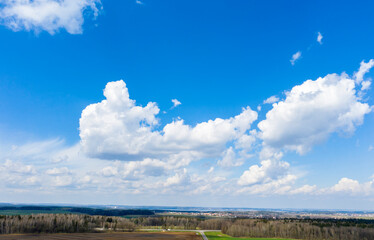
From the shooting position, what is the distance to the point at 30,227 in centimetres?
12056

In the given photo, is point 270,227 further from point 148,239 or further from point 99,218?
point 99,218

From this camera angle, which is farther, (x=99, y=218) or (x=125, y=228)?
(x=99, y=218)

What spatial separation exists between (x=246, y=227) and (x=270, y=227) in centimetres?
1214

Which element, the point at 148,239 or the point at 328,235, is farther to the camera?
the point at 328,235

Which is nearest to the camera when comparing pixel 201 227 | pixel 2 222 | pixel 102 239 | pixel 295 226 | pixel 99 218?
pixel 102 239

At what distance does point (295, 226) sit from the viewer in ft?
468

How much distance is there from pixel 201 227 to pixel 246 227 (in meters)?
47.4

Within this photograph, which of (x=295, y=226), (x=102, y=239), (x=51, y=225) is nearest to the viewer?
(x=102, y=239)

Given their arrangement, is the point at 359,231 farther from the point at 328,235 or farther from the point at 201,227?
the point at 201,227

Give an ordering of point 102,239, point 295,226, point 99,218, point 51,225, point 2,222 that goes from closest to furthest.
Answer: point 102,239, point 2,222, point 51,225, point 295,226, point 99,218

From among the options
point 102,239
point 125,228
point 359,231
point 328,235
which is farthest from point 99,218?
point 359,231

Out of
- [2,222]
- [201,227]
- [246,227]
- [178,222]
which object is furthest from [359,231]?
[2,222]

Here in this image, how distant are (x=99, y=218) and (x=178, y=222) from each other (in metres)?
56.7

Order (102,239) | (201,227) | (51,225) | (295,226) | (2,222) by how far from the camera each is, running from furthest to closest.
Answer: (201,227) < (295,226) < (51,225) < (2,222) < (102,239)
